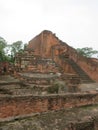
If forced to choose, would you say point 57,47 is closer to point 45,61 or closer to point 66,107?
point 45,61

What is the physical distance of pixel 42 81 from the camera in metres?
7.98

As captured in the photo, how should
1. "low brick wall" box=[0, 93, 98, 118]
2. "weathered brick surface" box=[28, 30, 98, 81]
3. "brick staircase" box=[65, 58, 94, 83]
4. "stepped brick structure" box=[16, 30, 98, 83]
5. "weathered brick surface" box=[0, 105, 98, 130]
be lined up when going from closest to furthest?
"weathered brick surface" box=[0, 105, 98, 130] → "low brick wall" box=[0, 93, 98, 118] → "stepped brick structure" box=[16, 30, 98, 83] → "brick staircase" box=[65, 58, 94, 83] → "weathered brick surface" box=[28, 30, 98, 81]

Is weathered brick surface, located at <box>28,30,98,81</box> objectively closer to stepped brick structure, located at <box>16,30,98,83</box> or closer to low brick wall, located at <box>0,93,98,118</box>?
stepped brick structure, located at <box>16,30,98,83</box>

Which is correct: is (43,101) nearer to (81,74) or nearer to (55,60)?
(81,74)

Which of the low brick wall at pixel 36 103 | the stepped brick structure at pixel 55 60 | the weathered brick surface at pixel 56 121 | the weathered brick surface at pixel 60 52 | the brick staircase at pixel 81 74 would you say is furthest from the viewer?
the weathered brick surface at pixel 60 52

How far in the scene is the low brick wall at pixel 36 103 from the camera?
4.58 m

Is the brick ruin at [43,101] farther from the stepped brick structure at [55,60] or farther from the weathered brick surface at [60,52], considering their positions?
the weathered brick surface at [60,52]

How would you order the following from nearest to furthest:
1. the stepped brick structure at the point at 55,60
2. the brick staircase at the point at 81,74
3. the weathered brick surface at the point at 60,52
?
the stepped brick structure at the point at 55,60, the brick staircase at the point at 81,74, the weathered brick surface at the point at 60,52

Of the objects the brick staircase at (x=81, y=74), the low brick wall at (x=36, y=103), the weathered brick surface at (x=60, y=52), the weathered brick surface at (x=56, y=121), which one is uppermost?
the weathered brick surface at (x=60, y=52)

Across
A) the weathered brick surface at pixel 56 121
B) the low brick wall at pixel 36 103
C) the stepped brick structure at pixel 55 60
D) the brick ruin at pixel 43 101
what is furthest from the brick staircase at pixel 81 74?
the weathered brick surface at pixel 56 121

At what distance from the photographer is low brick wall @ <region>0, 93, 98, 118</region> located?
458 cm

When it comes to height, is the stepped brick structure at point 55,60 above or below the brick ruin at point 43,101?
above

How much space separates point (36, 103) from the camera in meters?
5.17

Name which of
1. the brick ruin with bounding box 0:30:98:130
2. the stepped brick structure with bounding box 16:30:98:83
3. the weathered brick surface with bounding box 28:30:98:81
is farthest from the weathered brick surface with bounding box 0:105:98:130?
the weathered brick surface with bounding box 28:30:98:81
